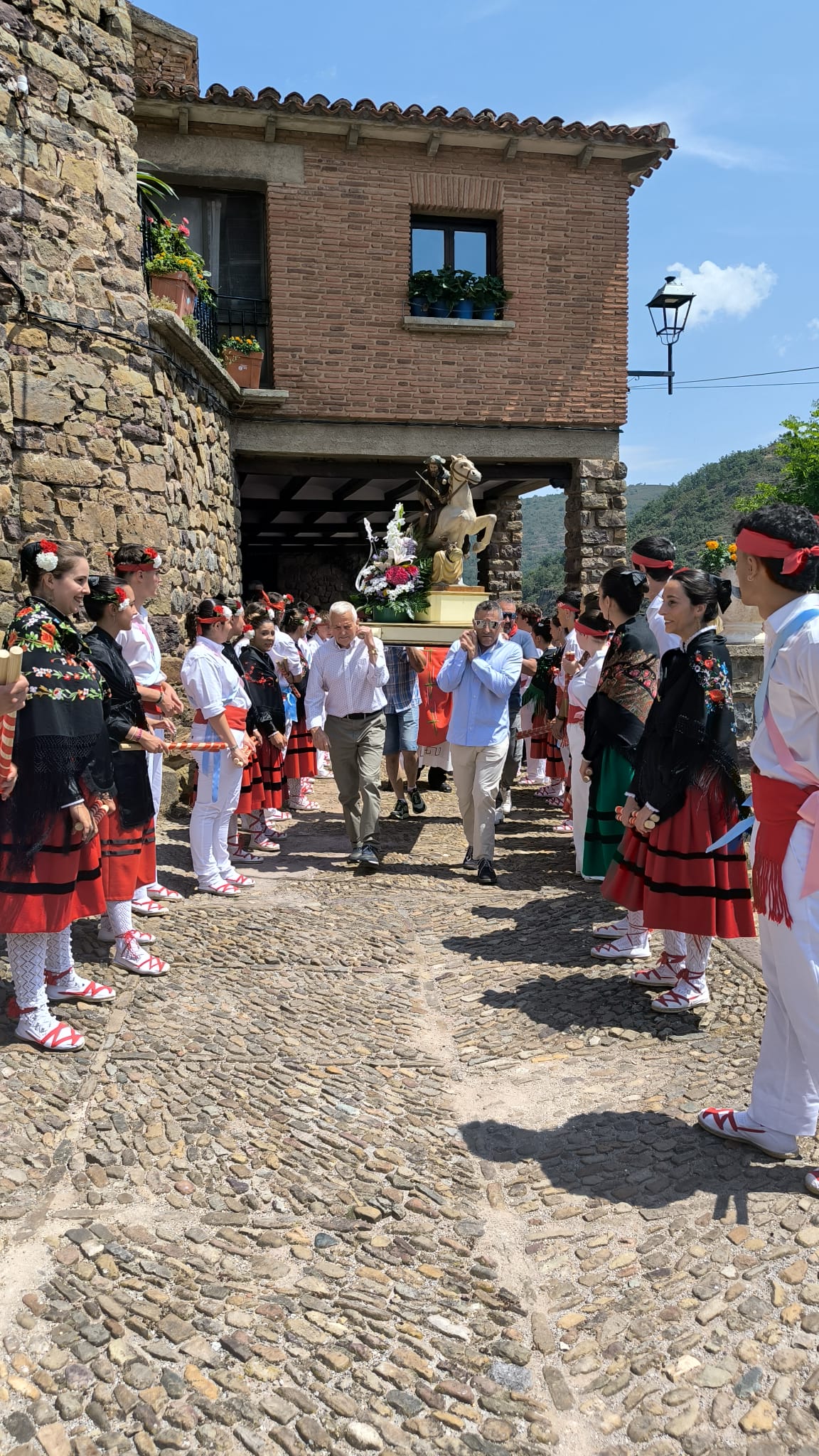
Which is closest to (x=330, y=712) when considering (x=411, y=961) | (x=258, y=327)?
(x=411, y=961)

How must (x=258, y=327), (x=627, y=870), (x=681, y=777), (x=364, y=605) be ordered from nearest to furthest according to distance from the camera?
(x=681, y=777) → (x=627, y=870) → (x=364, y=605) → (x=258, y=327)

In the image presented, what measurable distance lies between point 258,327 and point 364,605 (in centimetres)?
582

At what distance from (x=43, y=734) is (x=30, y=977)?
1.03 metres

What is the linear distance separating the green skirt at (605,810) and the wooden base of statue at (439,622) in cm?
355

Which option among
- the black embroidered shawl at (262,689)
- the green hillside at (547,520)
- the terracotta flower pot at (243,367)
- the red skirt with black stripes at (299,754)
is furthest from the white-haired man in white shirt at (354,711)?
the green hillside at (547,520)

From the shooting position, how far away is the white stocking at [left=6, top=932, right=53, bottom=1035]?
4.29 m

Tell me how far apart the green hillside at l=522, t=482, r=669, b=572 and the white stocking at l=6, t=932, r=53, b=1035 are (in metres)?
91.0

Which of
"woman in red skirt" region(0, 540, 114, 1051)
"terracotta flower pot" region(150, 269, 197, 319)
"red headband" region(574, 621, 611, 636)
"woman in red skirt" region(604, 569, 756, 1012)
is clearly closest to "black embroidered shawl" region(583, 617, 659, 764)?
"red headband" region(574, 621, 611, 636)

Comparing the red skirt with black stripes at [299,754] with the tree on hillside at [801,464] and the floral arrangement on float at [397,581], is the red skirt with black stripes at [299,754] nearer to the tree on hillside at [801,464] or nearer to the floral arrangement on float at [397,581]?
the floral arrangement on float at [397,581]

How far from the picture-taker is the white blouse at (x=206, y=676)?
256 inches

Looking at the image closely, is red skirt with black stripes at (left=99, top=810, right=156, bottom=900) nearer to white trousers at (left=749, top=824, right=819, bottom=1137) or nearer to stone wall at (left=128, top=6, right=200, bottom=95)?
white trousers at (left=749, top=824, right=819, bottom=1137)

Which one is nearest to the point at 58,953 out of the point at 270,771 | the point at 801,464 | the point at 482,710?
the point at 482,710

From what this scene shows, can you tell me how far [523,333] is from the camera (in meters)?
13.7

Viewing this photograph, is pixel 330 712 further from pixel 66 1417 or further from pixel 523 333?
pixel 523 333
